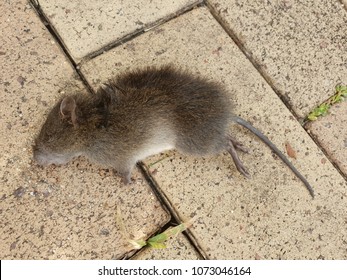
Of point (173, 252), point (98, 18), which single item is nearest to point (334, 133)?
point (173, 252)

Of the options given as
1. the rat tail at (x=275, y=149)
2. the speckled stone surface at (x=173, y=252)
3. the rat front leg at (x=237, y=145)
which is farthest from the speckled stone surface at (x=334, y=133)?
the speckled stone surface at (x=173, y=252)

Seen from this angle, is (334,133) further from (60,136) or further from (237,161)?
(60,136)

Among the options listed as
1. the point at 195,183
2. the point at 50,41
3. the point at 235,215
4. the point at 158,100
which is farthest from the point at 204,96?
the point at 50,41

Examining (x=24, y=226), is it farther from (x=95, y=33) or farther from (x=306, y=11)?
(x=306, y=11)

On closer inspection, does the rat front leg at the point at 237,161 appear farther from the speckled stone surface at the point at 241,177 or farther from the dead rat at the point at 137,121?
the dead rat at the point at 137,121

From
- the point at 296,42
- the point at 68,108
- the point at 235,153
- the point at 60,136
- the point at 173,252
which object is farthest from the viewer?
the point at 296,42

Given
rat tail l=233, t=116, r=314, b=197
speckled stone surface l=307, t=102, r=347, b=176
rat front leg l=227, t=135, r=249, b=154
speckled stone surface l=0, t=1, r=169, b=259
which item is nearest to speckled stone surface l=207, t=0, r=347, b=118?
speckled stone surface l=307, t=102, r=347, b=176

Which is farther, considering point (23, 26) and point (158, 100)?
point (23, 26)
